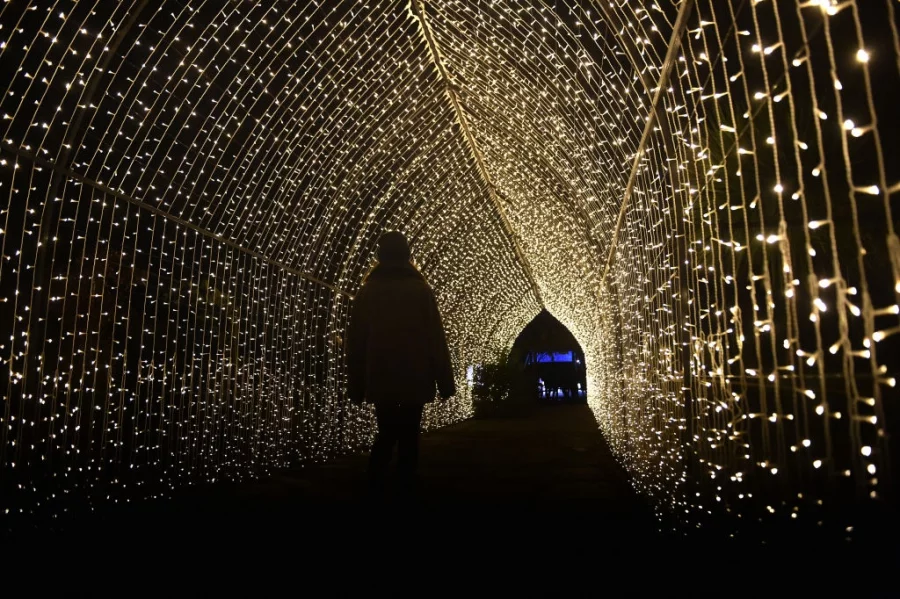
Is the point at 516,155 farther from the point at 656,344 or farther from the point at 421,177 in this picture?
the point at 656,344

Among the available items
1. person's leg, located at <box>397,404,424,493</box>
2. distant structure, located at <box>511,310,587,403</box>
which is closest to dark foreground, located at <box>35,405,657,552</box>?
person's leg, located at <box>397,404,424,493</box>

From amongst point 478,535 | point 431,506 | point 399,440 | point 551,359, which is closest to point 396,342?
point 399,440

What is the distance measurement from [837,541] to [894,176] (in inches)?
51.8

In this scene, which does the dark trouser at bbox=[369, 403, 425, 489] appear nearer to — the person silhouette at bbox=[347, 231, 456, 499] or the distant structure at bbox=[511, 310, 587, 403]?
the person silhouette at bbox=[347, 231, 456, 499]

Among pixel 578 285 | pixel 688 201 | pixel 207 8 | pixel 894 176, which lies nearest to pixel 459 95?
pixel 207 8

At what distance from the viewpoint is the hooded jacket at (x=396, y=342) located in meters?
3.75

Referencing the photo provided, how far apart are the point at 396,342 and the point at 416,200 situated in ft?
14.7

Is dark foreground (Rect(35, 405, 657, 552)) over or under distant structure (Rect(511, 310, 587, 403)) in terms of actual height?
under

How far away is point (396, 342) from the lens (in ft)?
12.6

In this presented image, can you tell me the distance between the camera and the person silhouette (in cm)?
375

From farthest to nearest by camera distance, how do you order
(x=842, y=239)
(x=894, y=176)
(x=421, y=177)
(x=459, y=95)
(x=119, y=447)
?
(x=421, y=177), (x=459, y=95), (x=119, y=447), (x=842, y=239), (x=894, y=176)

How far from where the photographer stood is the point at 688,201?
2.68 m

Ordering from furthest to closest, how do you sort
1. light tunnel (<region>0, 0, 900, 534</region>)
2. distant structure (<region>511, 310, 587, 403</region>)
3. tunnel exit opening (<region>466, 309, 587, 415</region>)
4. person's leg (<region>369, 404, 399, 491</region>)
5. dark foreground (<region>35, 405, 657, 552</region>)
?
distant structure (<region>511, 310, 587, 403</region>)
tunnel exit opening (<region>466, 309, 587, 415</region>)
person's leg (<region>369, 404, 399, 491</region>)
dark foreground (<region>35, 405, 657, 552</region>)
light tunnel (<region>0, 0, 900, 534</region>)

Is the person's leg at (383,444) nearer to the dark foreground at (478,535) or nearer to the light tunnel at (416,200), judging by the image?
the dark foreground at (478,535)
